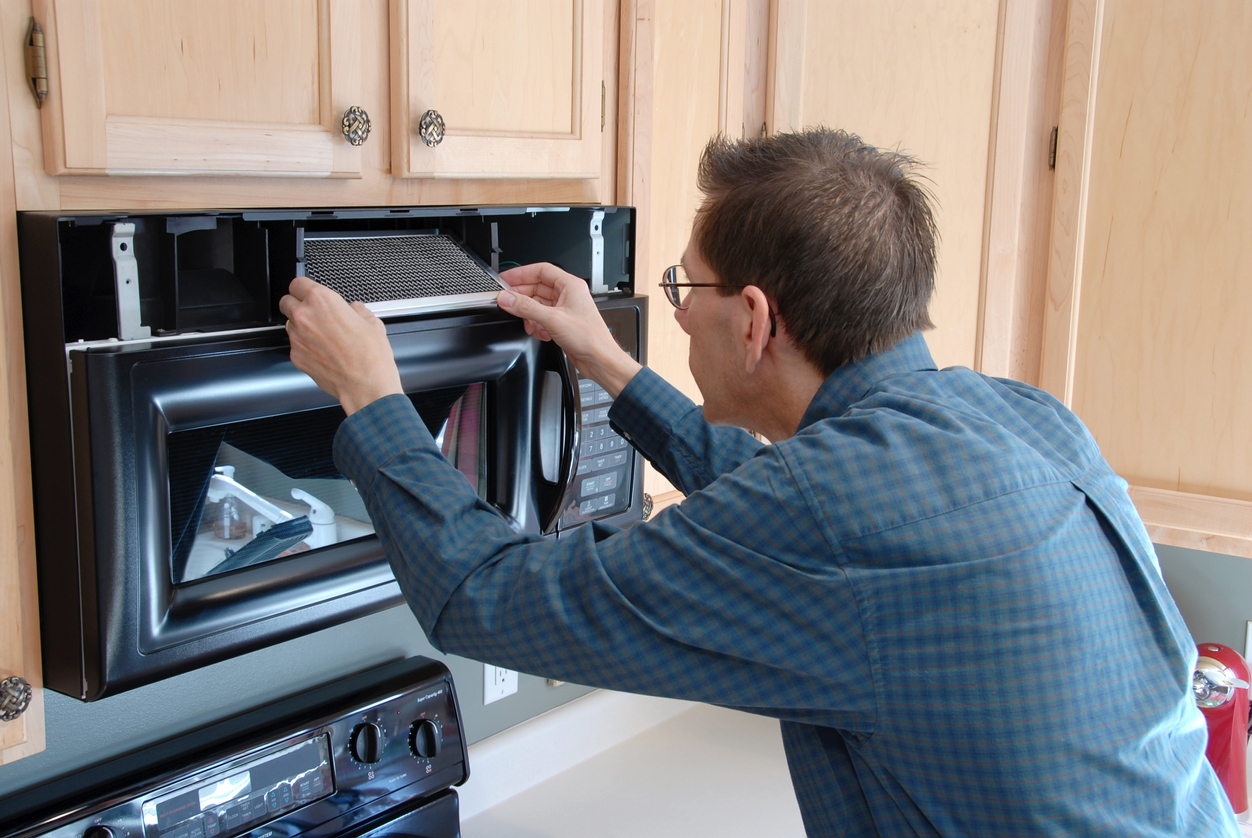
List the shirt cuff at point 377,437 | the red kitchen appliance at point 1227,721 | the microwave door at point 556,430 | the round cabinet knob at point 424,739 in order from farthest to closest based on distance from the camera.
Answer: the red kitchen appliance at point 1227,721, the round cabinet knob at point 424,739, the microwave door at point 556,430, the shirt cuff at point 377,437

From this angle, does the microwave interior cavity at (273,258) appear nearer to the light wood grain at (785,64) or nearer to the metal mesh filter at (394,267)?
the metal mesh filter at (394,267)

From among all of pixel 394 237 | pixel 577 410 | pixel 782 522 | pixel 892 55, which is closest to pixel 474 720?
pixel 577 410

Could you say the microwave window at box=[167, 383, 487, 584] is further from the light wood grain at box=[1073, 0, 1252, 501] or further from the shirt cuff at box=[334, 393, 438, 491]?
the light wood grain at box=[1073, 0, 1252, 501]

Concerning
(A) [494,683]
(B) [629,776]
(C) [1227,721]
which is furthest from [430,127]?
(C) [1227,721]

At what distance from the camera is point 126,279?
79 cm

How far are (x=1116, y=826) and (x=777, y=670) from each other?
0.86 ft

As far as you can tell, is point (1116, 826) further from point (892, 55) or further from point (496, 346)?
point (892, 55)

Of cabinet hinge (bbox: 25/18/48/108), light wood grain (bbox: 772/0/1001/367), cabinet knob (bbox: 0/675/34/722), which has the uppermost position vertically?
light wood grain (bbox: 772/0/1001/367)

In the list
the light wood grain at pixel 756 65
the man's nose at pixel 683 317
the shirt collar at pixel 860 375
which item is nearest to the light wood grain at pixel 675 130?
the light wood grain at pixel 756 65

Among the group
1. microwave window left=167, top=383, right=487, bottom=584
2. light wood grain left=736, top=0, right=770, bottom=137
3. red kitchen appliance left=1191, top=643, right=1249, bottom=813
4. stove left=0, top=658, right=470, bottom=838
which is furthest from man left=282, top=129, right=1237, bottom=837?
red kitchen appliance left=1191, top=643, right=1249, bottom=813

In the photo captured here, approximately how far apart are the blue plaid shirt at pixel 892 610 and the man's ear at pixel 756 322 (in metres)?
0.13

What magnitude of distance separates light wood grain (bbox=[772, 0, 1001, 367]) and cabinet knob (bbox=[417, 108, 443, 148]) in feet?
2.33

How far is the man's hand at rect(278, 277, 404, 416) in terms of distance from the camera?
0.86 m

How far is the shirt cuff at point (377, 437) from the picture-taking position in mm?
834
